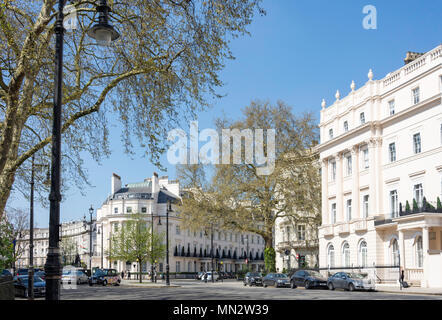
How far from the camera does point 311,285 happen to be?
4119 cm

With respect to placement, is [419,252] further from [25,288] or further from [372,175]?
[25,288]

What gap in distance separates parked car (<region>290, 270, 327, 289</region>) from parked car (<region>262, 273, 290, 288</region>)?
1.32 metres

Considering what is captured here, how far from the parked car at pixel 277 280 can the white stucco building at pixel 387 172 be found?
27.4 feet

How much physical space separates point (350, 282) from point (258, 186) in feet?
66.6

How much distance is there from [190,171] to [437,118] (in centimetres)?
2573

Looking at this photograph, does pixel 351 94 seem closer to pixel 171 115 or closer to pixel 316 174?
pixel 316 174

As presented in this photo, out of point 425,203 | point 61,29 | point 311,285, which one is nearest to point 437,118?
point 425,203

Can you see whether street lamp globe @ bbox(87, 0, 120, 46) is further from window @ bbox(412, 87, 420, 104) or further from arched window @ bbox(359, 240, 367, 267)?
arched window @ bbox(359, 240, 367, 267)

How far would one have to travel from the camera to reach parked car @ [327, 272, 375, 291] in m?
37.1

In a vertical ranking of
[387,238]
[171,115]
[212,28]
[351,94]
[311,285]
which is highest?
[351,94]

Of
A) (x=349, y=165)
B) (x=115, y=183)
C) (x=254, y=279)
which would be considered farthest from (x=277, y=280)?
(x=115, y=183)

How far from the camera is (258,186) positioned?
56.4 m

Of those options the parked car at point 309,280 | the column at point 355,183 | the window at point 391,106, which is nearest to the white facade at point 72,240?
the column at point 355,183

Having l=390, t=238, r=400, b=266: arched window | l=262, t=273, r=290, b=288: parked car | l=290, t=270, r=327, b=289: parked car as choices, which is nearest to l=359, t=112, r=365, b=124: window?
l=390, t=238, r=400, b=266: arched window
